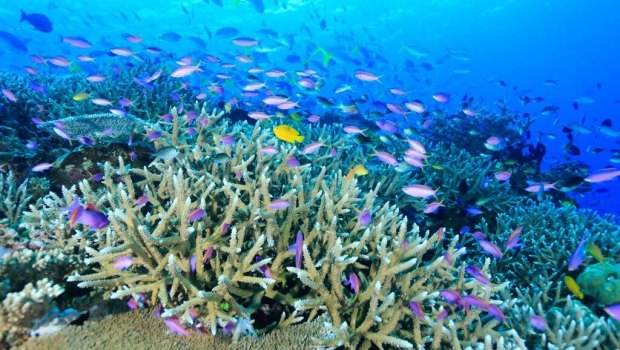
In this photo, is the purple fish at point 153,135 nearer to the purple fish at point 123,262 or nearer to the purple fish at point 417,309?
the purple fish at point 123,262

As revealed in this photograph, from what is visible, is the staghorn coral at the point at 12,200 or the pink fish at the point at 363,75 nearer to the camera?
the staghorn coral at the point at 12,200

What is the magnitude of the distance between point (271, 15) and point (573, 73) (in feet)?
237

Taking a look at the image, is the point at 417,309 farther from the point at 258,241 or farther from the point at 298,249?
the point at 258,241

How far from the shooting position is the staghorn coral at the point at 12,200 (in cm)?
380

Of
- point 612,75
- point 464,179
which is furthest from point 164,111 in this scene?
point 612,75

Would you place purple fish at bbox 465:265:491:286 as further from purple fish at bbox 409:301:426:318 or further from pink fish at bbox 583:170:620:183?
pink fish at bbox 583:170:620:183

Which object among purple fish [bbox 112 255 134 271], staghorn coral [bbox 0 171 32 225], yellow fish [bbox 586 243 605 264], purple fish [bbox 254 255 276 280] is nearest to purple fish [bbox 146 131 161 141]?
staghorn coral [bbox 0 171 32 225]

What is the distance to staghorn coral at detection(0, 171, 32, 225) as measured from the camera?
380cm

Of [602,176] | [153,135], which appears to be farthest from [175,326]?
[602,176]

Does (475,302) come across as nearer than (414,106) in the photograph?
Yes

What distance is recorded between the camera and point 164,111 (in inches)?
283

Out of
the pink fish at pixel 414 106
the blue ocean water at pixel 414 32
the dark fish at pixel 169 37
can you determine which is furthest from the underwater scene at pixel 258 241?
the blue ocean water at pixel 414 32

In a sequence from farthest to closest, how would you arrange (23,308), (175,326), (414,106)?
(414,106) < (175,326) < (23,308)

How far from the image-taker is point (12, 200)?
4023 millimetres
